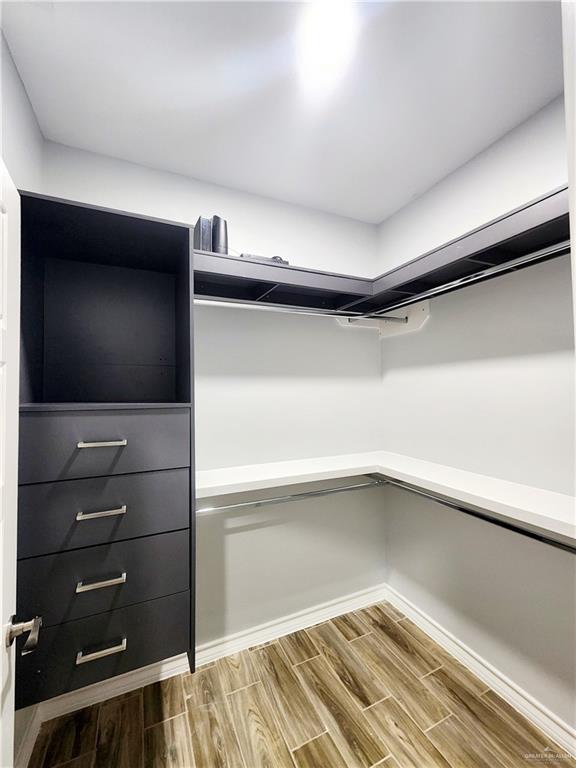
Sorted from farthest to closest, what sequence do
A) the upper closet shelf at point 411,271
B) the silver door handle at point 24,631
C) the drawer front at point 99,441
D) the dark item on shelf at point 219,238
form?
the dark item on shelf at point 219,238 < the upper closet shelf at point 411,271 < the drawer front at point 99,441 < the silver door handle at point 24,631

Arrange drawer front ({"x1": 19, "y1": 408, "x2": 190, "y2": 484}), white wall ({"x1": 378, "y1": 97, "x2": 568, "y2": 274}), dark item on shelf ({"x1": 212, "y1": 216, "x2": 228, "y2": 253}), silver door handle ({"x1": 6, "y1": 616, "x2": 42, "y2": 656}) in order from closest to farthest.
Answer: silver door handle ({"x1": 6, "y1": 616, "x2": 42, "y2": 656})
drawer front ({"x1": 19, "y1": 408, "x2": 190, "y2": 484})
white wall ({"x1": 378, "y1": 97, "x2": 568, "y2": 274})
dark item on shelf ({"x1": 212, "y1": 216, "x2": 228, "y2": 253})

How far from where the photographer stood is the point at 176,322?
1.57 meters

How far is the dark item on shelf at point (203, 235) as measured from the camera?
58.6 inches

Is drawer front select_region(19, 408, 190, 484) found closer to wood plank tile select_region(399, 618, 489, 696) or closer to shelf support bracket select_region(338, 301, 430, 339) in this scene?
shelf support bracket select_region(338, 301, 430, 339)

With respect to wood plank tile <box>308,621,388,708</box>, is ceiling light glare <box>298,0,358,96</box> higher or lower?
higher

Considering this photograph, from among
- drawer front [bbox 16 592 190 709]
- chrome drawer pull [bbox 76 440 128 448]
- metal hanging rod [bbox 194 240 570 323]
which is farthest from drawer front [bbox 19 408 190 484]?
metal hanging rod [bbox 194 240 570 323]

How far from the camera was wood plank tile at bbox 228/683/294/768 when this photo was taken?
1260mm

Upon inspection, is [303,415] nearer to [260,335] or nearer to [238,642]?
[260,335]

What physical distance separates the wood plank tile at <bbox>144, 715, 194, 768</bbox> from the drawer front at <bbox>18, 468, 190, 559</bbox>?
910 millimetres

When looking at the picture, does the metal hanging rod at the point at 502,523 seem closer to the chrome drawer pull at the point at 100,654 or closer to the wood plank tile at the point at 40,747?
the chrome drawer pull at the point at 100,654

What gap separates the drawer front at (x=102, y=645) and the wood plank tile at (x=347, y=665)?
2.98 feet

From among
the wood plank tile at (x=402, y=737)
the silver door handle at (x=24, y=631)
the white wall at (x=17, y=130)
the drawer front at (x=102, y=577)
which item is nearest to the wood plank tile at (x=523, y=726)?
the wood plank tile at (x=402, y=737)

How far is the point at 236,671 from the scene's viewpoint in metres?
1.67

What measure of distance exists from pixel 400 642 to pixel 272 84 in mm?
2698
